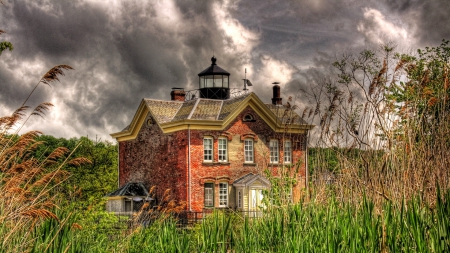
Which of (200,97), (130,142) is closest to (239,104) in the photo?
(200,97)

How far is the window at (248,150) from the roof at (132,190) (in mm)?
5733

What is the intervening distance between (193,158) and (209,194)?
2.05m

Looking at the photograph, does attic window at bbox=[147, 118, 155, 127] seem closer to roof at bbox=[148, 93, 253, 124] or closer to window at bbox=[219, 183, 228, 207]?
roof at bbox=[148, 93, 253, 124]

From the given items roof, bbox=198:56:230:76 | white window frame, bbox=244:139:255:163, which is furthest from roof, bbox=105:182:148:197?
roof, bbox=198:56:230:76

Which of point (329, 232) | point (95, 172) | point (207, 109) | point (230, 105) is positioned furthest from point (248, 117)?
point (329, 232)

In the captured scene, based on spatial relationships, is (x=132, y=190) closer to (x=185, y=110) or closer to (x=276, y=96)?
(x=185, y=110)

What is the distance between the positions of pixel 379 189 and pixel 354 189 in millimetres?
787

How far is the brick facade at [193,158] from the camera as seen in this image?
29.2 meters

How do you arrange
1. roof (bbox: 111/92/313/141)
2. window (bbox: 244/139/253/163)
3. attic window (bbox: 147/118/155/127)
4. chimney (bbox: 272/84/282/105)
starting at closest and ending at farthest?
roof (bbox: 111/92/313/141), window (bbox: 244/139/253/163), attic window (bbox: 147/118/155/127), chimney (bbox: 272/84/282/105)

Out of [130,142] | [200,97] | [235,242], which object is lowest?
[235,242]

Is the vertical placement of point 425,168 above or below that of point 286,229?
above

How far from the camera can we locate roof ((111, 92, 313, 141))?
2969 centimetres

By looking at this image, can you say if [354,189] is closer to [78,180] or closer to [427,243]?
[427,243]

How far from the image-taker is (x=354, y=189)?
8539 millimetres
